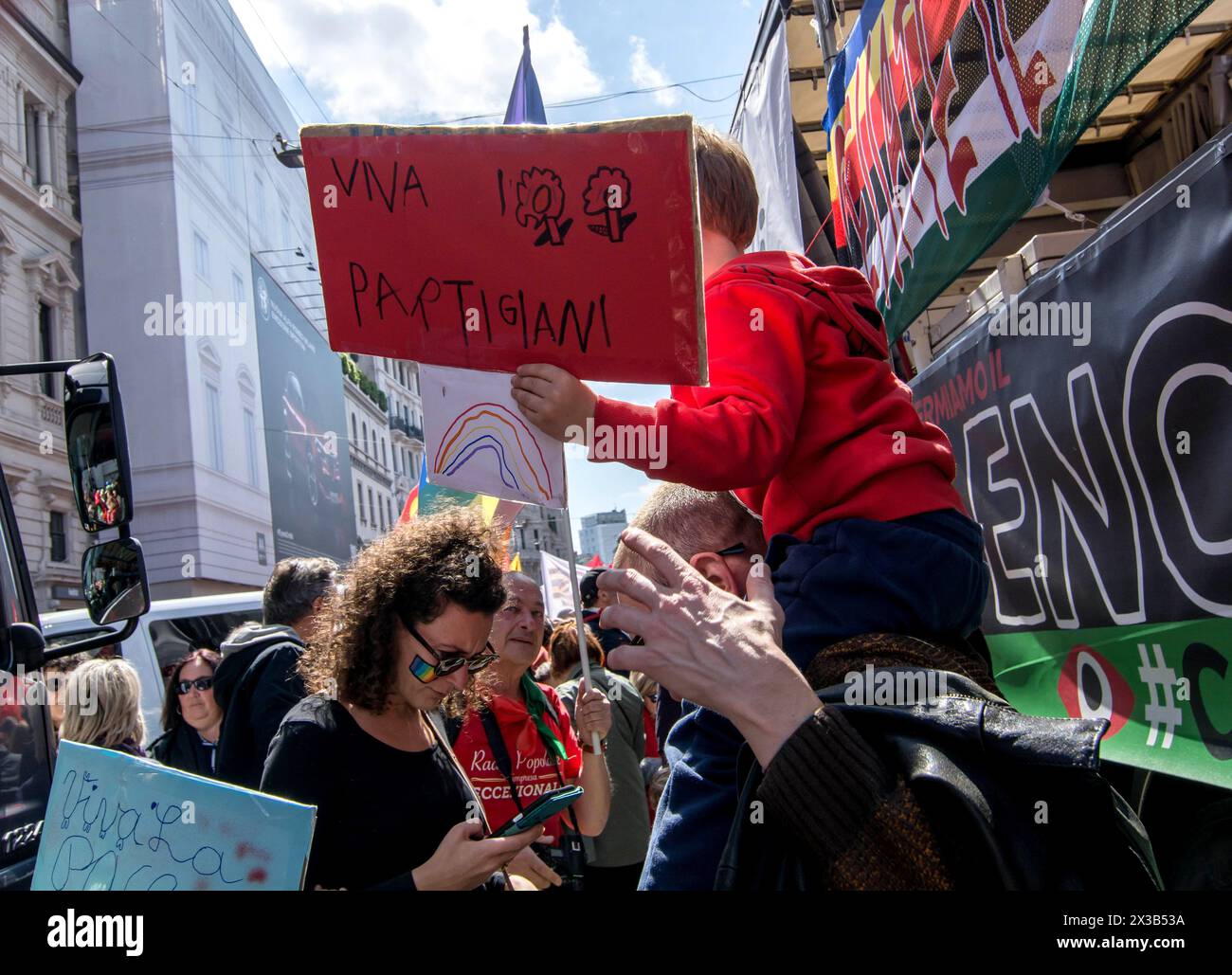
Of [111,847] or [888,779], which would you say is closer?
[888,779]

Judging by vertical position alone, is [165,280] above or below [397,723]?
above

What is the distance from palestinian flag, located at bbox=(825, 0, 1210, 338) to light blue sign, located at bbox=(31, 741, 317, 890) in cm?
249

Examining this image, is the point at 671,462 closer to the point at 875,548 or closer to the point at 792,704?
the point at 875,548

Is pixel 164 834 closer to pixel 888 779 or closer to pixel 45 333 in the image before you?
pixel 888 779

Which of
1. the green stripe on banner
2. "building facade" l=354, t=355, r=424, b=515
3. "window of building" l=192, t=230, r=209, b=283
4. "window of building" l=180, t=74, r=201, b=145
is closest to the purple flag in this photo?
the green stripe on banner

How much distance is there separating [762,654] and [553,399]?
671 mm

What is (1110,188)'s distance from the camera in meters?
6.07

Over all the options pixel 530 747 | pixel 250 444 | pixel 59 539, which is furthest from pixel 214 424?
pixel 530 747

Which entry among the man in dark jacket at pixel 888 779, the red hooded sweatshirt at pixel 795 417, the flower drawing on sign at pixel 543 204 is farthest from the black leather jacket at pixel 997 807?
the flower drawing on sign at pixel 543 204

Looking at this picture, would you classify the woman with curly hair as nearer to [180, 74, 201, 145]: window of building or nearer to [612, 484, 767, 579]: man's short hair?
[612, 484, 767, 579]: man's short hair

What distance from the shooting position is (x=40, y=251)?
20422 mm

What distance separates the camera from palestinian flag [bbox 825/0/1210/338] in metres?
→ 2.60

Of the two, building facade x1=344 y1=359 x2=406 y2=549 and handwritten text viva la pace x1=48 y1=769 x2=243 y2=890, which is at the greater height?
building facade x1=344 y1=359 x2=406 y2=549
